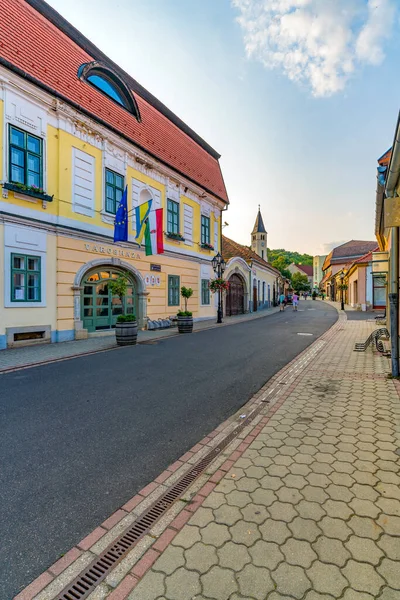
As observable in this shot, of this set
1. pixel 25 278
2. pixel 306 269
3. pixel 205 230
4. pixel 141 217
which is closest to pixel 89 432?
pixel 25 278

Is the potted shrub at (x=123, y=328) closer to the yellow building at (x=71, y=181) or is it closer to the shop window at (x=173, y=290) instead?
the yellow building at (x=71, y=181)

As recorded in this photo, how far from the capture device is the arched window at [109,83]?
12938 millimetres

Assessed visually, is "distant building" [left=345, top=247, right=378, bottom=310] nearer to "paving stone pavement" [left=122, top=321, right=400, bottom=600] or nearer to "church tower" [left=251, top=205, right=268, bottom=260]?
"paving stone pavement" [left=122, top=321, right=400, bottom=600]

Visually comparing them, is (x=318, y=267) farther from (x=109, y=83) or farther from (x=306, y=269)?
(x=109, y=83)

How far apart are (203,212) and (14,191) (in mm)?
12675

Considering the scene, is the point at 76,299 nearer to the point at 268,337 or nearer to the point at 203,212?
the point at 268,337

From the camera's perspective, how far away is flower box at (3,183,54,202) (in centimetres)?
965

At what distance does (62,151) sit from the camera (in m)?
11.5

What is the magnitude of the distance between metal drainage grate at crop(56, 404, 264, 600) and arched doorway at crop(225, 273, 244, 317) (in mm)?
22103

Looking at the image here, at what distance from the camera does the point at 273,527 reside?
90.1 inches

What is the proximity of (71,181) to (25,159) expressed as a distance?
1.74 meters

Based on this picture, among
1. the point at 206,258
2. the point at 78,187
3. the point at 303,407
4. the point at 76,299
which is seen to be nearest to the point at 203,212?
the point at 206,258

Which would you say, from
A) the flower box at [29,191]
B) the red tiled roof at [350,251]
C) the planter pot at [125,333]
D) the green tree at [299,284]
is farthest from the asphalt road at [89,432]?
the green tree at [299,284]

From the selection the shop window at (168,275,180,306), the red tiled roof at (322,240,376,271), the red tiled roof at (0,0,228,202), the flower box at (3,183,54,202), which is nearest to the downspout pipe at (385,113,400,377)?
the flower box at (3,183,54,202)
